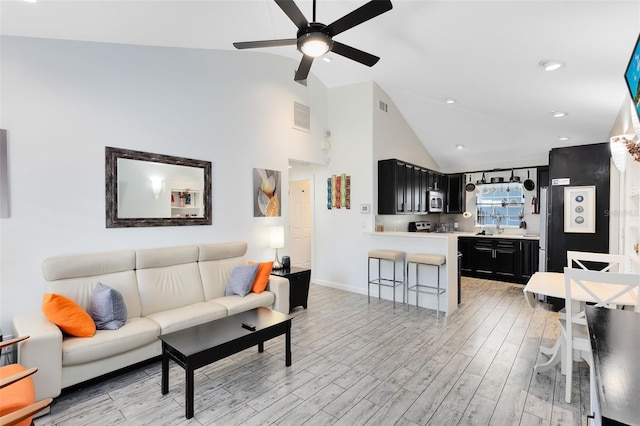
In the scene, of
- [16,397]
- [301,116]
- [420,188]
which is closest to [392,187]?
[420,188]

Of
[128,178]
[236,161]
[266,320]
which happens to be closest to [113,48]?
[128,178]

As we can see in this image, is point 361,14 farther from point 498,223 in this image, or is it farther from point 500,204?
point 498,223

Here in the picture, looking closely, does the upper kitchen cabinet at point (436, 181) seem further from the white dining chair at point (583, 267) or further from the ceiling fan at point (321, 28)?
the ceiling fan at point (321, 28)

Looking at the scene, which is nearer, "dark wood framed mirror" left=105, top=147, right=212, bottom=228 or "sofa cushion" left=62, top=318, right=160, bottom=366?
"sofa cushion" left=62, top=318, right=160, bottom=366

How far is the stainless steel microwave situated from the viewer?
21.5ft

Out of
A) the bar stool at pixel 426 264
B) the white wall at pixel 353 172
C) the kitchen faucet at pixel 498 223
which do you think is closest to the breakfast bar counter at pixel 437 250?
the bar stool at pixel 426 264

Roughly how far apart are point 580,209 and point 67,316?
5.83m

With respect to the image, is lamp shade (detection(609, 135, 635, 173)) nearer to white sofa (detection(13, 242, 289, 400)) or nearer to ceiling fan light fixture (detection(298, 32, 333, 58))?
ceiling fan light fixture (detection(298, 32, 333, 58))

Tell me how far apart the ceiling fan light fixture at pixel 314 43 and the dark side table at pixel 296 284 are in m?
2.80

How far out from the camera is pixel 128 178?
3.32 metres

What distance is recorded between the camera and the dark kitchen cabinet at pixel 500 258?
19.4ft

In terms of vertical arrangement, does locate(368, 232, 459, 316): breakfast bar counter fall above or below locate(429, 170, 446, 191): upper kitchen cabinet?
below

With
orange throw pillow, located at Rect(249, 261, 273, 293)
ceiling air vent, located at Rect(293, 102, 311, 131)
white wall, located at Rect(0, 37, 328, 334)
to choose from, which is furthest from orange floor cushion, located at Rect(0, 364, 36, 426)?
ceiling air vent, located at Rect(293, 102, 311, 131)

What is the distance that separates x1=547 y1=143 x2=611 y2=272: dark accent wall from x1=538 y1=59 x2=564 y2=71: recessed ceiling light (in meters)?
1.67
